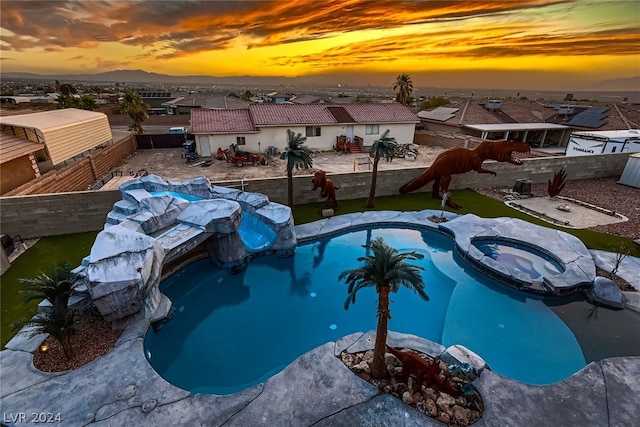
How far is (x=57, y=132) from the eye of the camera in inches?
829

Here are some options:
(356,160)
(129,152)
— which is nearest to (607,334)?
(356,160)

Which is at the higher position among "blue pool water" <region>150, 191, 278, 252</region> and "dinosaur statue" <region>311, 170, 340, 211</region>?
"dinosaur statue" <region>311, 170, 340, 211</region>

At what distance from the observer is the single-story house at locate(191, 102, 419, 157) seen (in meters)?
29.4

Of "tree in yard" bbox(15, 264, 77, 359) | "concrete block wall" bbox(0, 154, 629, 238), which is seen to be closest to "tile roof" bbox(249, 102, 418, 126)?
"concrete block wall" bbox(0, 154, 629, 238)

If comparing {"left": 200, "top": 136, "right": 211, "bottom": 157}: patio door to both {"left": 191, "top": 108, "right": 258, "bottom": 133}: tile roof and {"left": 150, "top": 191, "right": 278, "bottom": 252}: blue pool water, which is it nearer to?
{"left": 191, "top": 108, "right": 258, "bottom": 133}: tile roof

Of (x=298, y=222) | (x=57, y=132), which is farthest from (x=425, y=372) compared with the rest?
(x=57, y=132)

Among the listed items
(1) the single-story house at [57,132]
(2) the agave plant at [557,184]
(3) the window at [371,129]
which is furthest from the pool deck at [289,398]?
(3) the window at [371,129]

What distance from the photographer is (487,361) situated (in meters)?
9.54

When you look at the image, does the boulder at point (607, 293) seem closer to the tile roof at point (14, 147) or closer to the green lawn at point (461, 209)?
the green lawn at point (461, 209)

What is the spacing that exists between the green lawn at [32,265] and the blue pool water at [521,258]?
19446mm

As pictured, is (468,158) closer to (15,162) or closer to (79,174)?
(79,174)

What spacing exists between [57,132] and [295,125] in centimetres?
1898

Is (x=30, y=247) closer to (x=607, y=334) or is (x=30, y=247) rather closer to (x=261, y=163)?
(x=261, y=163)

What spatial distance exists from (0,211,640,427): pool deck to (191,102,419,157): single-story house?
76.6 ft
